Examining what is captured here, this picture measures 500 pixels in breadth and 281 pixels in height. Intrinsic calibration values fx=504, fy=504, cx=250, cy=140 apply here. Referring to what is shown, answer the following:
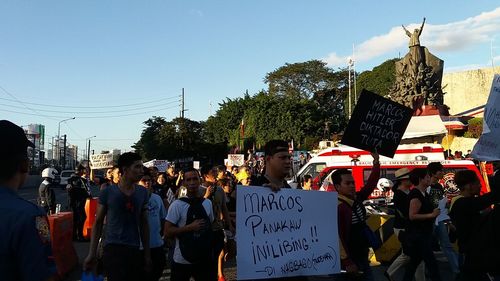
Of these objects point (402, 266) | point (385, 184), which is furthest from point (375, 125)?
point (385, 184)

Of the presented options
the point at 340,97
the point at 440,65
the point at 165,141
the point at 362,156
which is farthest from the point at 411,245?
the point at 340,97

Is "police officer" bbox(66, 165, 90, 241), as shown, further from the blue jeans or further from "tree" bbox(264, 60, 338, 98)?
"tree" bbox(264, 60, 338, 98)

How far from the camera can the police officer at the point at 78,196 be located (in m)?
12.3

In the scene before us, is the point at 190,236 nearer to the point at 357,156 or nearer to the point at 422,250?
the point at 422,250

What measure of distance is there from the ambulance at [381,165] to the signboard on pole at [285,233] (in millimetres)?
7281

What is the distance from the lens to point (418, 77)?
4028cm

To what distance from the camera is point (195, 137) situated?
176 ft

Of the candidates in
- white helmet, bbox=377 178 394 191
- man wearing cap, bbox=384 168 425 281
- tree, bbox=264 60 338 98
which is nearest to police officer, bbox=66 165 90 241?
white helmet, bbox=377 178 394 191

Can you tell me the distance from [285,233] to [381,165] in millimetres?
9457

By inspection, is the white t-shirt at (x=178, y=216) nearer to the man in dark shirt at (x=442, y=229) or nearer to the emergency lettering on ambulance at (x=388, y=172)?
the man in dark shirt at (x=442, y=229)

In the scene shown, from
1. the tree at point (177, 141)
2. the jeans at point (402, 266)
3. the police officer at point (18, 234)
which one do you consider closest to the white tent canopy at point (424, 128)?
the jeans at point (402, 266)

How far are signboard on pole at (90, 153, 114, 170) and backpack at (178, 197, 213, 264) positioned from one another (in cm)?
1273

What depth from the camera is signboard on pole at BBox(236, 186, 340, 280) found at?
376 centimetres

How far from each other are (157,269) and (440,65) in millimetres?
41948
